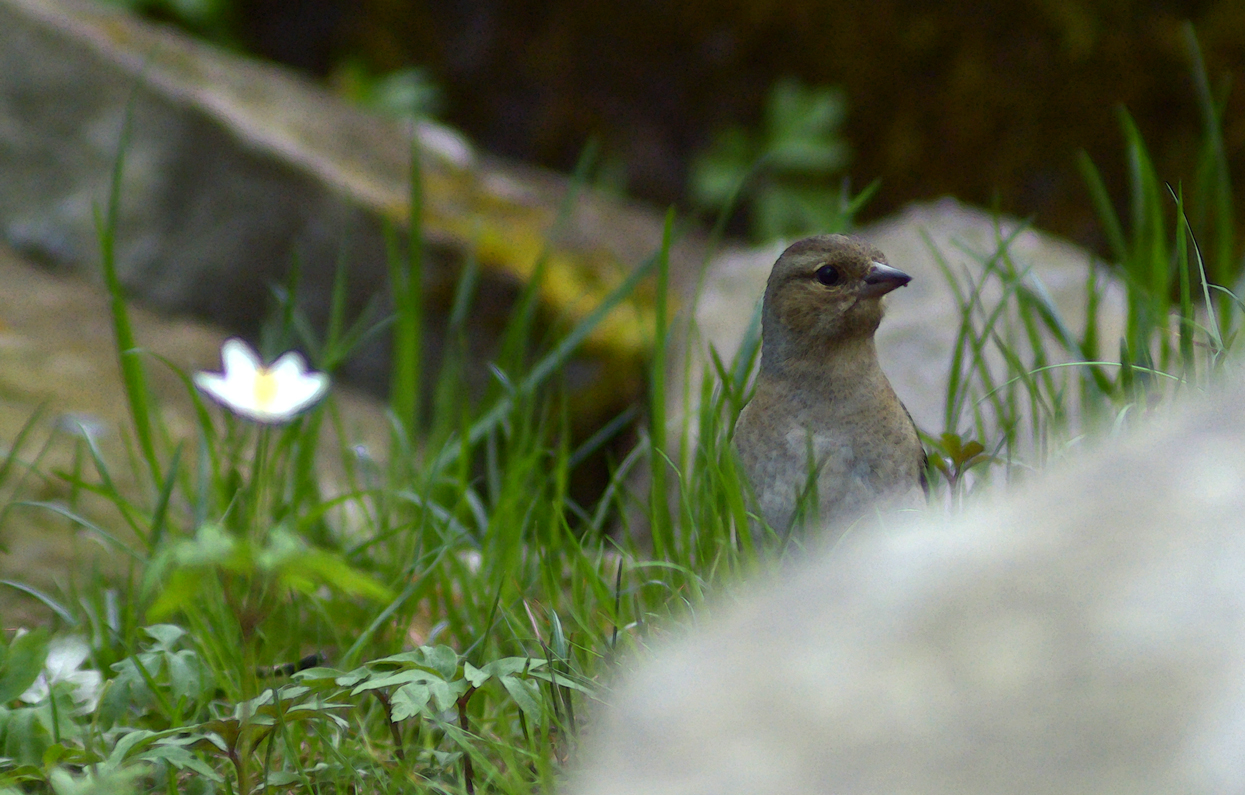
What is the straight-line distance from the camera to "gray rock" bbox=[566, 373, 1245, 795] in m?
0.76

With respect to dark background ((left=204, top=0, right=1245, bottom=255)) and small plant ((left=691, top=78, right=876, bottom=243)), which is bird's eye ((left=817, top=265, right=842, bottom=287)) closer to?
small plant ((left=691, top=78, right=876, bottom=243))

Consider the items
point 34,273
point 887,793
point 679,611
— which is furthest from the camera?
point 34,273

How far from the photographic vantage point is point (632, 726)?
0.84 metres

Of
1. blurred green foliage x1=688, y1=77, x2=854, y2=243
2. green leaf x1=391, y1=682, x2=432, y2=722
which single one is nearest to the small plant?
blurred green foliage x1=688, y1=77, x2=854, y2=243

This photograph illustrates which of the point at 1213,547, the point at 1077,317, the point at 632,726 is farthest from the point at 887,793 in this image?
the point at 1077,317

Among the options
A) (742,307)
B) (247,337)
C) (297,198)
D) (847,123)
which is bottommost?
(247,337)

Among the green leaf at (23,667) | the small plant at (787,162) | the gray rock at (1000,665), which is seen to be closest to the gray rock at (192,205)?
the small plant at (787,162)

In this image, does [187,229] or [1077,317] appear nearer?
[1077,317]

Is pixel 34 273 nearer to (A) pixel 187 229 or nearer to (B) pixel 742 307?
(A) pixel 187 229

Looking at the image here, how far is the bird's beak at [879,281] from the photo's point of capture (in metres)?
1.77

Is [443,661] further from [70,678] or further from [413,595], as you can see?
[70,678]

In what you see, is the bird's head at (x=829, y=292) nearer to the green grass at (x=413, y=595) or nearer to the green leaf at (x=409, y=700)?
the green grass at (x=413, y=595)

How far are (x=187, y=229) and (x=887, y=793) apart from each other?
3755 mm

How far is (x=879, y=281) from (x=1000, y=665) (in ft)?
3.52
